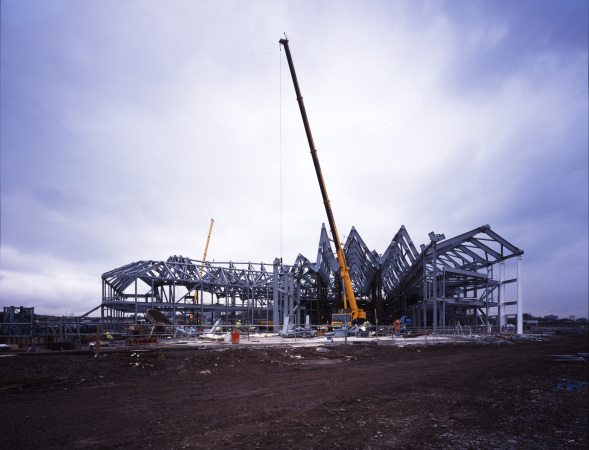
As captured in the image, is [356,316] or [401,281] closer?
[356,316]

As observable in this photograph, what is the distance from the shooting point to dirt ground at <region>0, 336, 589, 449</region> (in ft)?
22.2

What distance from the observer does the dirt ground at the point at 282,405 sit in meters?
6.77

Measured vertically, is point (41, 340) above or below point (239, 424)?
below

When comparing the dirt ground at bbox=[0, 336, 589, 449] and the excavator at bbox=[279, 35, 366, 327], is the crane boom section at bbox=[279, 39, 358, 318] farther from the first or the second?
the dirt ground at bbox=[0, 336, 589, 449]

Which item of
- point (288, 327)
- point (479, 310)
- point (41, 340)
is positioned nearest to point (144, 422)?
point (41, 340)

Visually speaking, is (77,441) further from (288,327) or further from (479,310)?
(479,310)

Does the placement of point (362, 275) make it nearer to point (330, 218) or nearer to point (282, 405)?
point (330, 218)

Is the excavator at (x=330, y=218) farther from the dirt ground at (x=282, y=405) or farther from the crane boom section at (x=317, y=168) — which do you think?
the dirt ground at (x=282, y=405)

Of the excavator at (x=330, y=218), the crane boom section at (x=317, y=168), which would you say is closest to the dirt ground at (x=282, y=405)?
the excavator at (x=330, y=218)

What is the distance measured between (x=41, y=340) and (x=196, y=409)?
63.5ft

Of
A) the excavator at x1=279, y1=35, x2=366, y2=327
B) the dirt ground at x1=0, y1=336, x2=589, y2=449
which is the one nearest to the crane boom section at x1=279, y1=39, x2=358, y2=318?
the excavator at x1=279, y1=35, x2=366, y2=327

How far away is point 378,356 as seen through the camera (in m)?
19.8

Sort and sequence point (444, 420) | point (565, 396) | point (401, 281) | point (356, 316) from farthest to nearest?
point (401, 281)
point (356, 316)
point (565, 396)
point (444, 420)

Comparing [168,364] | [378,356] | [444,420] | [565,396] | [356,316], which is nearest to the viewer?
[444,420]
